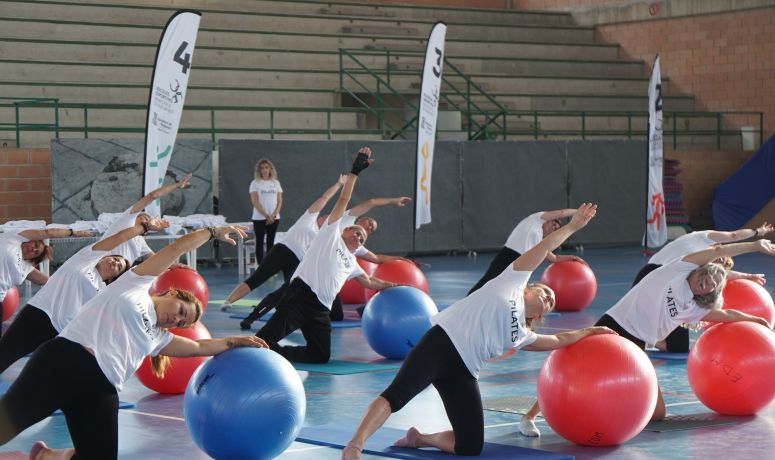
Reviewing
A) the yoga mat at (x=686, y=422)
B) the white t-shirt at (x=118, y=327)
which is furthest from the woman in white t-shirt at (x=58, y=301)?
the yoga mat at (x=686, y=422)

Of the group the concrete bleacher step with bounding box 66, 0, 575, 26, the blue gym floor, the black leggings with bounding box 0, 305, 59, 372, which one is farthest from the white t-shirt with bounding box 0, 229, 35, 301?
the concrete bleacher step with bounding box 66, 0, 575, 26

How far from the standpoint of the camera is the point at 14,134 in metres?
19.6

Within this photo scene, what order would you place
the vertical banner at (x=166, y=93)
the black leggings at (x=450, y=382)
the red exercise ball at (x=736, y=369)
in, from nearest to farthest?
1. the black leggings at (x=450, y=382)
2. the red exercise ball at (x=736, y=369)
3. the vertical banner at (x=166, y=93)

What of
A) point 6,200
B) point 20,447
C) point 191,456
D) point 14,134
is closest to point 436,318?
point 191,456

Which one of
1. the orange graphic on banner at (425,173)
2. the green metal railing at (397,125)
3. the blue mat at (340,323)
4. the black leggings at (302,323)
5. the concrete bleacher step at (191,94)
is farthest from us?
the concrete bleacher step at (191,94)

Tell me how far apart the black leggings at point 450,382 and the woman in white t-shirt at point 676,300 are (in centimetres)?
159

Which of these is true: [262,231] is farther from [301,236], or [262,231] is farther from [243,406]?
[243,406]

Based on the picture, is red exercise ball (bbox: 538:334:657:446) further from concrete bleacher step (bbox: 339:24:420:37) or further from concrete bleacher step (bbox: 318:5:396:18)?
concrete bleacher step (bbox: 318:5:396:18)

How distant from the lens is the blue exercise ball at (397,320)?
401 inches

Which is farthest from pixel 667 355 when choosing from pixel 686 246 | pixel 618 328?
pixel 618 328

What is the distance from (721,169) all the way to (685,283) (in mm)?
17916

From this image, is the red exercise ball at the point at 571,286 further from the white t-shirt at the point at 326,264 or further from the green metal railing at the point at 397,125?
the green metal railing at the point at 397,125

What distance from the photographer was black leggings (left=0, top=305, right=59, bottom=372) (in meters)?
8.48

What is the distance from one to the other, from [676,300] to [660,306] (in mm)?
120
